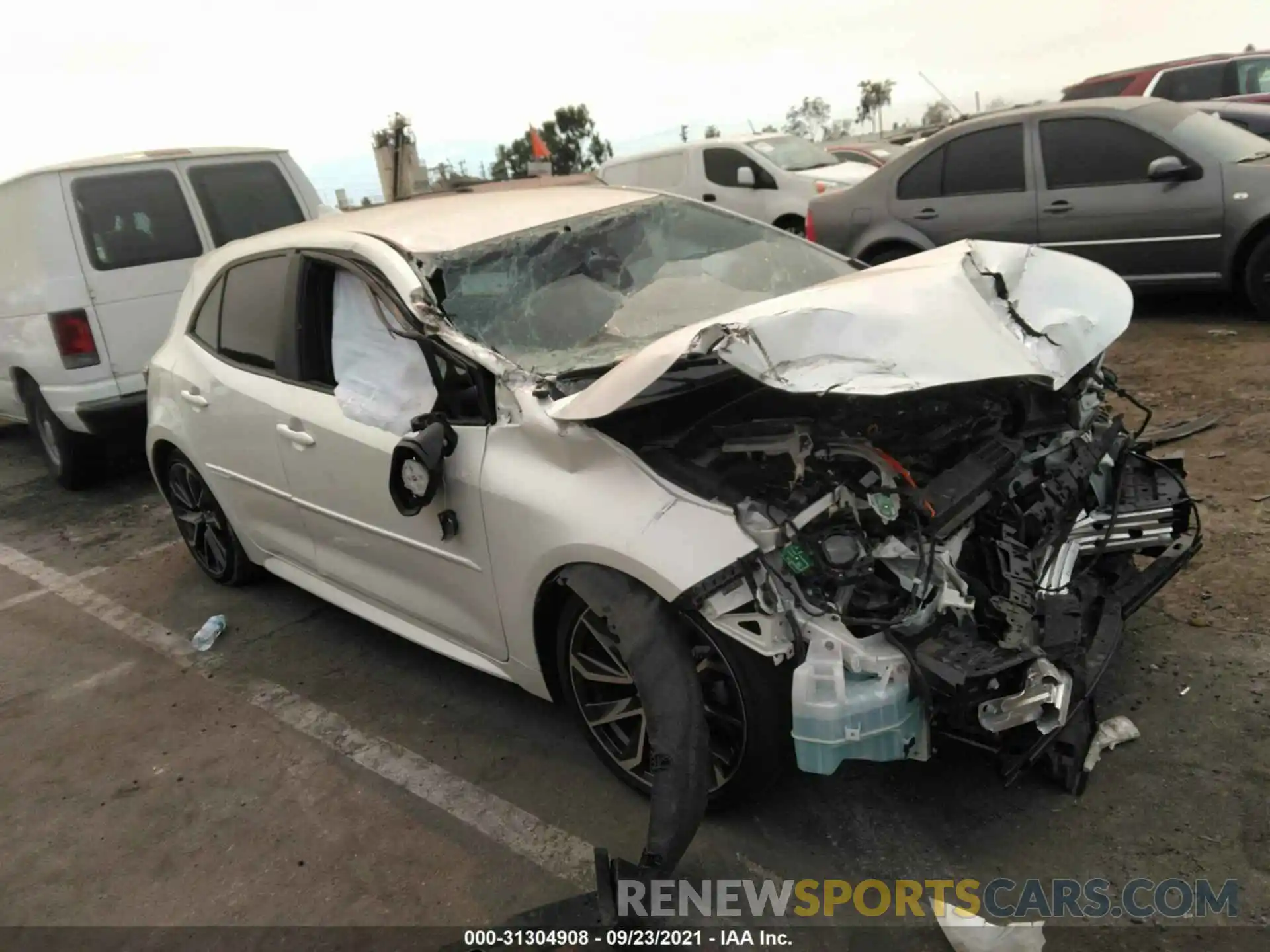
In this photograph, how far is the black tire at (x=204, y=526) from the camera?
15.2ft

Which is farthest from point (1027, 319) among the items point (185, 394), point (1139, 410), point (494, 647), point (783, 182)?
point (783, 182)

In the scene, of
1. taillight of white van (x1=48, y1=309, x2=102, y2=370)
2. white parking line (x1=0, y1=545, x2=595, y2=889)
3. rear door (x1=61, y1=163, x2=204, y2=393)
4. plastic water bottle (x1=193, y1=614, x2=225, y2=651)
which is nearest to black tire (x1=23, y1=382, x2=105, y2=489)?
taillight of white van (x1=48, y1=309, x2=102, y2=370)

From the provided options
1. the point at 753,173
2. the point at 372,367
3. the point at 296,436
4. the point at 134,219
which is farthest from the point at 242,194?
the point at 753,173

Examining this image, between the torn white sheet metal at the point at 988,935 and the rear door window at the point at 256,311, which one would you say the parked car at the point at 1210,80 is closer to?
the rear door window at the point at 256,311

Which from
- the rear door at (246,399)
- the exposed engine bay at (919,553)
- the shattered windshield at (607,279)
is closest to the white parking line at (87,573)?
the rear door at (246,399)

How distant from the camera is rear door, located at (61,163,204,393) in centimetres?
618

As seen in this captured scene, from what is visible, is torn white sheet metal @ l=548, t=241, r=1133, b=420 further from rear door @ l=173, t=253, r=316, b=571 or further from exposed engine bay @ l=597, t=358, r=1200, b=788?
rear door @ l=173, t=253, r=316, b=571

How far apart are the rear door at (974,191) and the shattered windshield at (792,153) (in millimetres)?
4341

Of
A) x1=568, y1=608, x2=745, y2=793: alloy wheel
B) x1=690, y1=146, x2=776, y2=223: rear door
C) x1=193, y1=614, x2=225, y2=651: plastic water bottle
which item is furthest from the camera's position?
x1=690, y1=146, x2=776, y2=223: rear door

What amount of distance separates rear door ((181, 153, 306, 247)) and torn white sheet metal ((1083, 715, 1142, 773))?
6169 mm

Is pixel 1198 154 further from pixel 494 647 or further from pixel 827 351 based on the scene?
pixel 494 647

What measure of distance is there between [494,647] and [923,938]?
150 cm

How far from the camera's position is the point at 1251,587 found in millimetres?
3488

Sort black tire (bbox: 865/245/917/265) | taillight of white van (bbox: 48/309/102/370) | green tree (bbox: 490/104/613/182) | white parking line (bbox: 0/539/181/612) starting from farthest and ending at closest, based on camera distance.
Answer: green tree (bbox: 490/104/613/182), black tire (bbox: 865/245/917/265), taillight of white van (bbox: 48/309/102/370), white parking line (bbox: 0/539/181/612)
